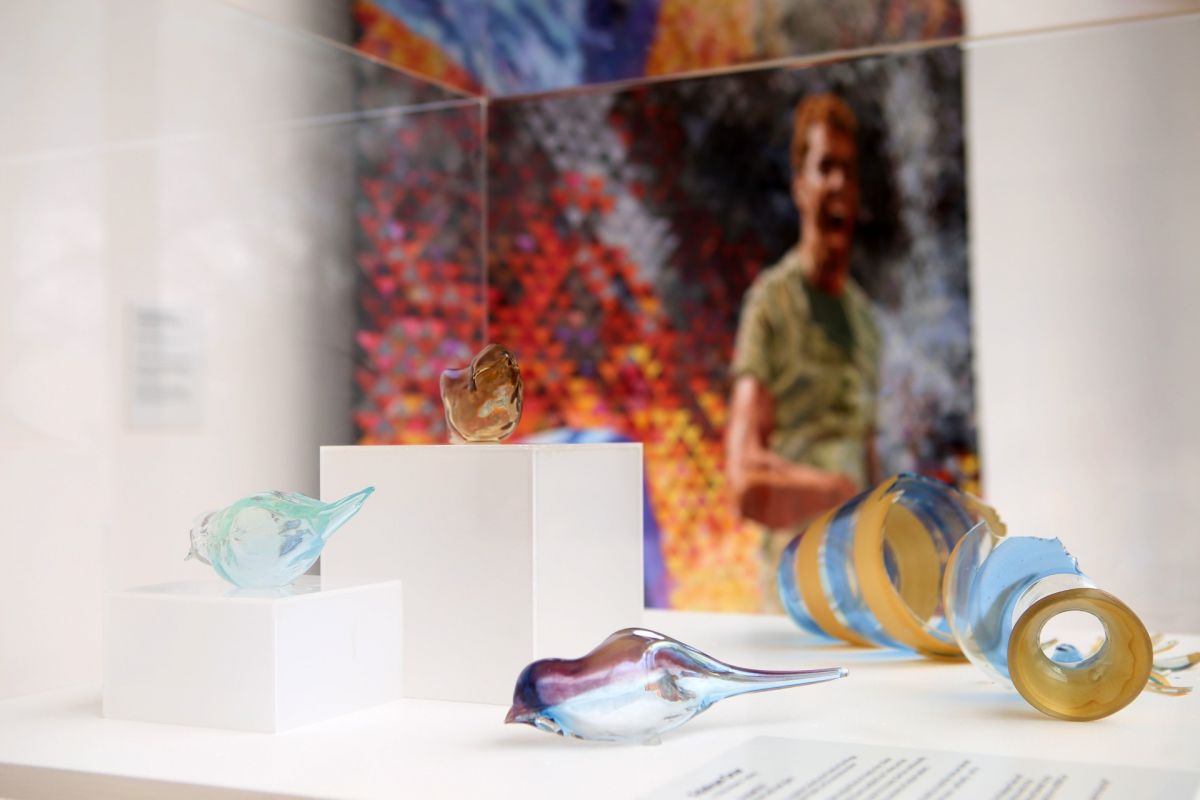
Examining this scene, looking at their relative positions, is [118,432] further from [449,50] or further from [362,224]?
[449,50]

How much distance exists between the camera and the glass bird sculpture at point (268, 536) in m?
1.36

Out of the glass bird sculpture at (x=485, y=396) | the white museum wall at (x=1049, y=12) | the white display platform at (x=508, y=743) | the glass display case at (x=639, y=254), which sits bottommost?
the white display platform at (x=508, y=743)

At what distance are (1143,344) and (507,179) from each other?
5.19 feet

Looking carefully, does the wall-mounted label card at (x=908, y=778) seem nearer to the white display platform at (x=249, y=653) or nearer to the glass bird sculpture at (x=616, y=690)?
the glass bird sculpture at (x=616, y=690)

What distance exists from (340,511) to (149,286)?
93cm

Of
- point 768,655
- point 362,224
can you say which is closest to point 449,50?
point 362,224

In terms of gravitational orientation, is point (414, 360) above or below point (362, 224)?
below

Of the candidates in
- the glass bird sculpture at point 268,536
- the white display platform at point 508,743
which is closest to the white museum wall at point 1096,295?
the white display platform at point 508,743

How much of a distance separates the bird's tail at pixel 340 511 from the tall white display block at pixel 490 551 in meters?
0.11

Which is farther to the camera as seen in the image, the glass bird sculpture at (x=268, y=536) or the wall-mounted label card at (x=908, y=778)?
the glass bird sculpture at (x=268, y=536)

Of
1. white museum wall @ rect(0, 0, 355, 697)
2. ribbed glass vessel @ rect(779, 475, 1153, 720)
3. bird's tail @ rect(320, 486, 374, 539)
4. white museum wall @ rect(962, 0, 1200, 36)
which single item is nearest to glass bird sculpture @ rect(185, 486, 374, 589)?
bird's tail @ rect(320, 486, 374, 539)

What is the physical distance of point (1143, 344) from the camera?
283cm

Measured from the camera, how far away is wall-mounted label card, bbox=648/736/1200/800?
1021 millimetres

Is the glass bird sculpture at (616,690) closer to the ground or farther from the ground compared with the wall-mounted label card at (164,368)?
closer to the ground
